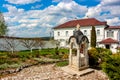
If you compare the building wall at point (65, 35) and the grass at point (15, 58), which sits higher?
the building wall at point (65, 35)

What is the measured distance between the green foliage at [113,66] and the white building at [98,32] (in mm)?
29443

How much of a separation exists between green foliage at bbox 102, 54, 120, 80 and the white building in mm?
29443

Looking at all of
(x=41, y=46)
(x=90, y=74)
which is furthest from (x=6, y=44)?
(x=90, y=74)

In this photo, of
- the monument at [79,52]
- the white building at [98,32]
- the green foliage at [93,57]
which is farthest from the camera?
the white building at [98,32]

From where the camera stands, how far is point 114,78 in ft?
27.8

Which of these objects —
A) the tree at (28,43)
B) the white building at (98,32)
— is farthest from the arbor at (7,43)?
the white building at (98,32)

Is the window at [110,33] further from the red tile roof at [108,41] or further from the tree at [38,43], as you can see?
the tree at [38,43]

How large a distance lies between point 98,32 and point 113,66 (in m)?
35.8

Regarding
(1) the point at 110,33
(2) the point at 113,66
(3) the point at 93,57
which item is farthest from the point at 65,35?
(2) the point at 113,66

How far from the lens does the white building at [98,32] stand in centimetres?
3972

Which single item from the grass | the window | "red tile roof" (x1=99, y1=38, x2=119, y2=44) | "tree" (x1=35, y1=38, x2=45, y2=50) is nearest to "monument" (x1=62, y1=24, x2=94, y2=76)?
the grass

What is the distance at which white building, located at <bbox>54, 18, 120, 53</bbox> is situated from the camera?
39.7 m

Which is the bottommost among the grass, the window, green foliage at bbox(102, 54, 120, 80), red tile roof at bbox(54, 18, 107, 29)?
the grass

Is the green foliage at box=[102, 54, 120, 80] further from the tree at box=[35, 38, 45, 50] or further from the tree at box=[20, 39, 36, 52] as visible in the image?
the tree at box=[35, 38, 45, 50]
